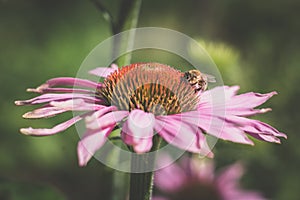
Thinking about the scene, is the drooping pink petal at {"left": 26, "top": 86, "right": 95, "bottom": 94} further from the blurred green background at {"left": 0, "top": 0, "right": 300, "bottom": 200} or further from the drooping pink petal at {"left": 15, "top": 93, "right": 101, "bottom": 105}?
the blurred green background at {"left": 0, "top": 0, "right": 300, "bottom": 200}

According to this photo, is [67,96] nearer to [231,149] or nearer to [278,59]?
[231,149]

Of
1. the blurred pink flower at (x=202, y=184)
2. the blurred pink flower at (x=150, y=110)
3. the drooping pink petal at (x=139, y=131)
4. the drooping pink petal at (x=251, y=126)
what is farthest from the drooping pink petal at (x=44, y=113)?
the blurred pink flower at (x=202, y=184)

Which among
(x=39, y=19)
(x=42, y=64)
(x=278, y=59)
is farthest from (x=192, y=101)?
(x=39, y=19)

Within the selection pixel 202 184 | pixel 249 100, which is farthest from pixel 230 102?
pixel 202 184

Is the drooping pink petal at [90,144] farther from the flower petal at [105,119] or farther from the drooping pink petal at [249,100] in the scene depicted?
the drooping pink petal at [249,100]
